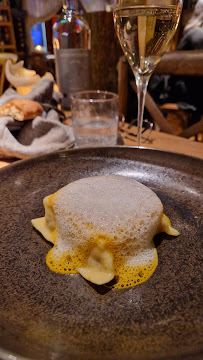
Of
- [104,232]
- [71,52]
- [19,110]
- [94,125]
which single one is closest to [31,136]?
[19,110]

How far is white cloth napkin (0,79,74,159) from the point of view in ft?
2.79

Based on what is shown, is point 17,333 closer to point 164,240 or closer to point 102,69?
point 164,240

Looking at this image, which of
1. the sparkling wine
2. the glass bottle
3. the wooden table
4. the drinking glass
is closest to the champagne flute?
the sparkling wine

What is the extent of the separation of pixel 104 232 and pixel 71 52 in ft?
3.24

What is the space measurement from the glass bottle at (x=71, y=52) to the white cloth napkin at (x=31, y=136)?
0.30m

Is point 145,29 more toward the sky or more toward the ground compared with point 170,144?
more toward the sky

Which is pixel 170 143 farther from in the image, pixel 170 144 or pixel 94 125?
pixel 94 125

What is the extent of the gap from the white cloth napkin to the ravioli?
1.24 ft

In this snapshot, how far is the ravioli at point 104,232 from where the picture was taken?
441mm

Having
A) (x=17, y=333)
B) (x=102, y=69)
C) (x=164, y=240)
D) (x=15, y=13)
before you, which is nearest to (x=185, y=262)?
(x=164, y=240)

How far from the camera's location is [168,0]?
630mm

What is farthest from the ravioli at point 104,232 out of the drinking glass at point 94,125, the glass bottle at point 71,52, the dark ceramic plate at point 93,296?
the glass bottle at point 71,52

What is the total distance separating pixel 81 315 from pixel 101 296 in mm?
50

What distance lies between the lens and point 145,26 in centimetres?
65
